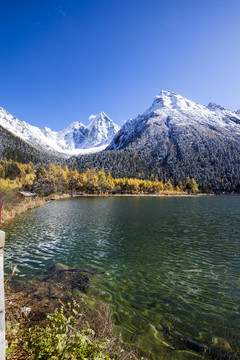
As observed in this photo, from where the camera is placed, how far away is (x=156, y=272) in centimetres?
1316

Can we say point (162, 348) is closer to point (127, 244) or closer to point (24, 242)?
point (127, 244)

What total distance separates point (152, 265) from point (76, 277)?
5900mm

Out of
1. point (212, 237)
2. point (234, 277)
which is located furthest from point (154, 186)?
point (234, 277)

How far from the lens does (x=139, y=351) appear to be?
6438 millimetres

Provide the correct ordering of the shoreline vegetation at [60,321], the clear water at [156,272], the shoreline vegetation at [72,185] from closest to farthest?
the shoreline vegetation at [60,321] → the clear water at [156,272] → the shoreline vegetation at [72,185]

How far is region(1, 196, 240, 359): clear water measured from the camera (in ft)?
25.8

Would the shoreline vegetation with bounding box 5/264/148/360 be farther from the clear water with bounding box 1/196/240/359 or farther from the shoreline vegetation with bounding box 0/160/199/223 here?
the shoreline vegetation with bounding box 0/160/199/223

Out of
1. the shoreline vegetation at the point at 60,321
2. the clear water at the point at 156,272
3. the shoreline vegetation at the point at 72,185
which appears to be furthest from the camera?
the shoreline vegetation at the point at 72,185

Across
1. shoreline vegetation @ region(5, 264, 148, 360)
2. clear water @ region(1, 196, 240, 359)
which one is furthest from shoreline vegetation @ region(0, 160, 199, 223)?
shoreline vegetation @ region(5, 264, 148, 360)

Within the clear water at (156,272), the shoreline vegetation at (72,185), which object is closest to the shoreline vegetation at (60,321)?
the clear water at (156,272)

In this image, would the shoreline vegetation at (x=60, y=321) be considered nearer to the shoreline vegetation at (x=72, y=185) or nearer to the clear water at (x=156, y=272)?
the clear water at (x=156, y=272)

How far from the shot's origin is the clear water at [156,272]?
309 inches

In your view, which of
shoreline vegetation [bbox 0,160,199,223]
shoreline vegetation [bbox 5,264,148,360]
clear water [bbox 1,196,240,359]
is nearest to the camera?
shoreline vegetation [bbox 5,264,148,360]

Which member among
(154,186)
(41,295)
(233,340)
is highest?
(154,186)
